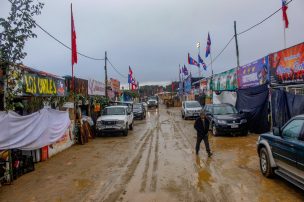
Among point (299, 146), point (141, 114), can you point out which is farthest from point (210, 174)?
point (141, 114)

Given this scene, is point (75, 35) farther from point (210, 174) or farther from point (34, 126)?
point (210, 174)

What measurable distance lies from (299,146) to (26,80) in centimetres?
976

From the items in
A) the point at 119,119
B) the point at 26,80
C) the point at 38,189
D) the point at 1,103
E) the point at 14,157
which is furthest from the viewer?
the point at 119,119

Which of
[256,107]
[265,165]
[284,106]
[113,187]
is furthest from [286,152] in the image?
[256,107]

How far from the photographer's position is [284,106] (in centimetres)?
1466

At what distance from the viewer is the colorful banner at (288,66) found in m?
14.3

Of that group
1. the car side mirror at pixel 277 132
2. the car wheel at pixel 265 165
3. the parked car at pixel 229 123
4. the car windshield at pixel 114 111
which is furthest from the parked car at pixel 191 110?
the car side mirror at pixel 277 132

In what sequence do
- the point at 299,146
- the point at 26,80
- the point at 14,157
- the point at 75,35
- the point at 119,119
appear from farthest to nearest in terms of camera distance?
the point at 119,119, the point at 75,35, the point at 26,80, the point at 14,157, the point at 299,146

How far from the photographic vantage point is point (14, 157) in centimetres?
970

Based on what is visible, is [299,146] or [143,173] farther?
[143,173]

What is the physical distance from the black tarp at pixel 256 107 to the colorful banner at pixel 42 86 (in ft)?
34.6

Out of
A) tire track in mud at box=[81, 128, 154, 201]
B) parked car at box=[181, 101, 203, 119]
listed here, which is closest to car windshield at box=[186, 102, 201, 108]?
parked car at box=[181, 101, 203, 119]

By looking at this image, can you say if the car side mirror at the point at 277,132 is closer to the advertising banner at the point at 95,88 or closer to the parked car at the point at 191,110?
the advertising banner at the point at 95,88

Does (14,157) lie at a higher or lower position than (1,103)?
lower
